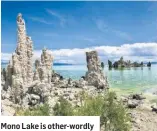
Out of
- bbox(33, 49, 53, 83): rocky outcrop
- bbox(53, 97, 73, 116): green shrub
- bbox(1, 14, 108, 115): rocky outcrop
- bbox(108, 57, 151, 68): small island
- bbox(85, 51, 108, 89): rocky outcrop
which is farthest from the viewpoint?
bbox(108, 57, 151, 68): small island

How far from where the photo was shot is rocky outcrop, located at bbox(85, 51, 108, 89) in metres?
29.8

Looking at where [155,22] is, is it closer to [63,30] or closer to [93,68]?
[63,30]

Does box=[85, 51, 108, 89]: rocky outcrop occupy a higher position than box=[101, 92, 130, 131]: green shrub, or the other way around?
box=[85, 51, 108, 89]: rocky outcrop

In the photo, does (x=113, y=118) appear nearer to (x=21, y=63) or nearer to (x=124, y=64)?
(x=21, y=63)

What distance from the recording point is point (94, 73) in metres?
30.6

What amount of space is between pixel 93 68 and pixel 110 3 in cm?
1016

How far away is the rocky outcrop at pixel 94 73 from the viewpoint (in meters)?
29.8

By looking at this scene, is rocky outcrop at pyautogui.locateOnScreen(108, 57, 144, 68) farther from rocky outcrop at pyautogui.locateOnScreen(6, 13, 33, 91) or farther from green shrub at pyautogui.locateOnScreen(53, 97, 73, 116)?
green shrub at pyautogui.locateOnScreen(53, 97, 73, 116)

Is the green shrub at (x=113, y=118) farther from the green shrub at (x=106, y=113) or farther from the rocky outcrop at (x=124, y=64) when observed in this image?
the rocky outcrop at (x=124, y=64)

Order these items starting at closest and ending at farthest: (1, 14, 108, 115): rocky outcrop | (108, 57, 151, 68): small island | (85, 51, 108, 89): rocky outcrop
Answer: (1, 14, 108, 115): rocky outcrop < (85, 51, 108, 89): rocky outcrop < (108, 57, 151, 68): small island

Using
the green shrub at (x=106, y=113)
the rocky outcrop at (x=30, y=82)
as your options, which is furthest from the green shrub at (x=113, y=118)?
the rocky outcrop at (x=30, y=82)

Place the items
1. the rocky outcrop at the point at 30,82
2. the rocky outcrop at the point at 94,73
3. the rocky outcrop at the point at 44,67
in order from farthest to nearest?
the rocky outcrop at the point at 94,73 → the rocky outcrop at the point at 44,67 → the rocky outcrop at the point at 30,82

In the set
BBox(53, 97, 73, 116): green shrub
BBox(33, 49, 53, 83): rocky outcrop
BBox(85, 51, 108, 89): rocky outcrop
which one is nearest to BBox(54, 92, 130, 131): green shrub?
BBox(53, 97, 73, 116): green shrub

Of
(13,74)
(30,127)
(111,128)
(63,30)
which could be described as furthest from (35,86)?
(30,127)
